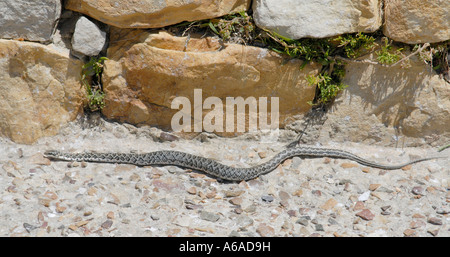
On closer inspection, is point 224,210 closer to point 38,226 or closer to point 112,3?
point 38,226

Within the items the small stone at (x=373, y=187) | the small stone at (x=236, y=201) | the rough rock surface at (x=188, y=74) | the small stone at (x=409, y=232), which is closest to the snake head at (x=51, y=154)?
the rough rock surface at (x=188, y=74)

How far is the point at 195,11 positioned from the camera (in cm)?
693

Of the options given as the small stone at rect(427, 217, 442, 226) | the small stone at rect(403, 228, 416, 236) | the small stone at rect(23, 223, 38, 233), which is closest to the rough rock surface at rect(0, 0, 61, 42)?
the small stone at rect(23, 223, 38, 233)

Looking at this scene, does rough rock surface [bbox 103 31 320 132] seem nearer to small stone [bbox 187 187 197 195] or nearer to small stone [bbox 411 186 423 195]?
small stone [bbox 187 187 197 195]

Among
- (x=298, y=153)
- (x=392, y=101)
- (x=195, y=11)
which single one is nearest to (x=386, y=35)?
(x=392, y=101)

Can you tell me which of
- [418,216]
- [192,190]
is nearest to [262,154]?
[192,190]

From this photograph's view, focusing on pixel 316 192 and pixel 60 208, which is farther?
pixel 316 192

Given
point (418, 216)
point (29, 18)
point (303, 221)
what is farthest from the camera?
point (29, 18)

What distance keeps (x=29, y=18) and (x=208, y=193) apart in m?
3.65

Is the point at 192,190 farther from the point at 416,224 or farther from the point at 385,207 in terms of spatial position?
the point at 416,224

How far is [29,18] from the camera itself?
700cm

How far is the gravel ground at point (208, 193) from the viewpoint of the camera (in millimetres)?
5969
